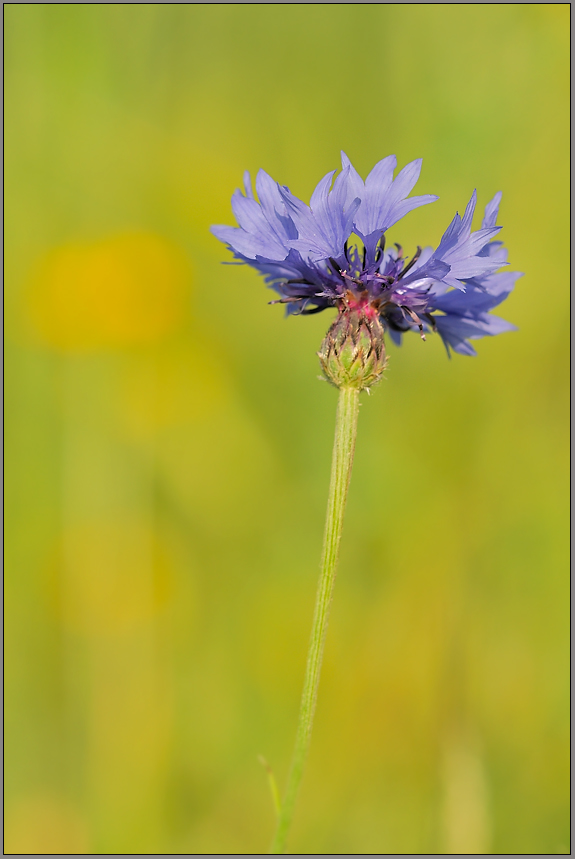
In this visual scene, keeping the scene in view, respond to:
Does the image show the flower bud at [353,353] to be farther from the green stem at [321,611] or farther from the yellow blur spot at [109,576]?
the yellow blur spot at [109,576]

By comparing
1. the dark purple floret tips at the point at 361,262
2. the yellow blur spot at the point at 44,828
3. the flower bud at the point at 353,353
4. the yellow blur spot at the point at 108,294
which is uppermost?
the yellow blur spot at the point at 108,294

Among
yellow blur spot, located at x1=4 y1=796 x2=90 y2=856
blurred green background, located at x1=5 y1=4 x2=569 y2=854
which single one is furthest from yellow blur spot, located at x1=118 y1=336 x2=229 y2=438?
yellow blur spot, located at x1=4 y1=796 x2=90 y2=856

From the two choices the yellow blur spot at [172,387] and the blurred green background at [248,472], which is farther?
the yellow blur spot at [172,387]

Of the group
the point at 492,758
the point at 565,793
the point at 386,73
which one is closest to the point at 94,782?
the point at 492,758

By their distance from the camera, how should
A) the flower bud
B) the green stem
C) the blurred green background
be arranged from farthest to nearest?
the blurred green background → the flower bud → the green stem

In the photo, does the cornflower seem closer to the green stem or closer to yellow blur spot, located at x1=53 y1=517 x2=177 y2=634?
the green stem

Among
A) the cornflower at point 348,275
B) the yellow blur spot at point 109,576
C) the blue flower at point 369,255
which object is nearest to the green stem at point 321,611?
the cornflower at point 348,275

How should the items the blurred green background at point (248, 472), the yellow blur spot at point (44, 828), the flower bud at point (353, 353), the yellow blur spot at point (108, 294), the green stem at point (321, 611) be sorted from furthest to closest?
the yellow blur spot at point (108, 294) → the blurred green background at point (248, 472) → the yellow blur spot at point (44, 828) → the flower bud at point (353, 353) → the green stem at point (321, 611)
